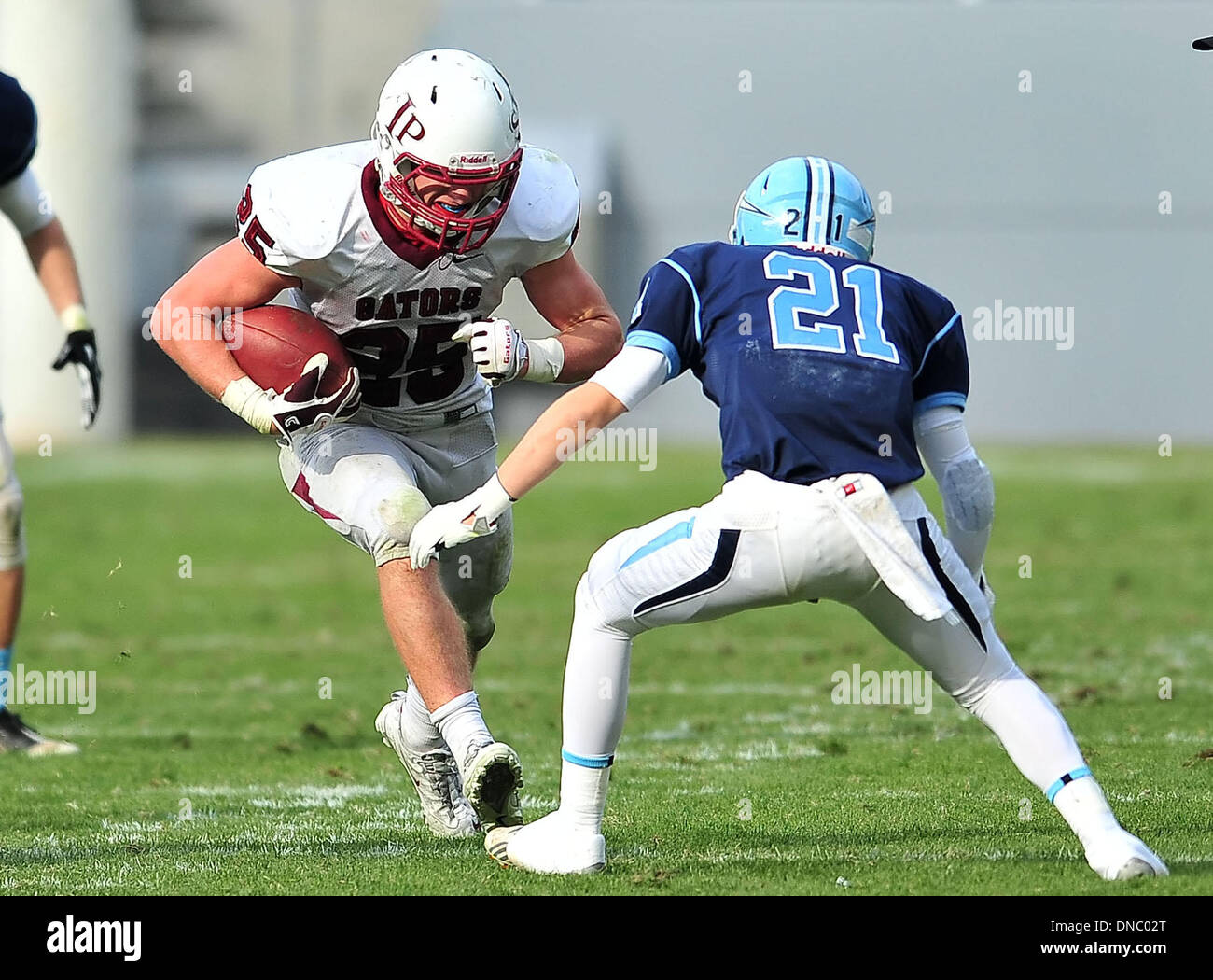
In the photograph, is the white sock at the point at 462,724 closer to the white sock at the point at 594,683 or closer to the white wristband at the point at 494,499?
the white sock at the point at 594,683

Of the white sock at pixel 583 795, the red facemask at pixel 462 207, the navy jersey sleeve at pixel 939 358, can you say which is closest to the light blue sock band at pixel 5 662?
the red facemask at pixel 462 207

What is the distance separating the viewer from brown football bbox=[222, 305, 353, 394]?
3.70m

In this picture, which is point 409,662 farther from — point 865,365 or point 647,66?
point 647,66

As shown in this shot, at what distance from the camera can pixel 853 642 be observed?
23.7 feet

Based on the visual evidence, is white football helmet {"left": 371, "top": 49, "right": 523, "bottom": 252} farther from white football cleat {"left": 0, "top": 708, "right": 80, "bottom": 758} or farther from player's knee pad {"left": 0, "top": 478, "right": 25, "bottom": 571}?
white football cleat {"left": 0, "top": 708, "right": 80, "bottom": 758}

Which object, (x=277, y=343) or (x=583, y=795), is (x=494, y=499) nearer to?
(x=583, y=795)

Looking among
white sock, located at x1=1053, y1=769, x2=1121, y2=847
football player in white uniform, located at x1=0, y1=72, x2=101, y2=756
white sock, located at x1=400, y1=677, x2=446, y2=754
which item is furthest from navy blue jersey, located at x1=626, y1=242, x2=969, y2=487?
football player in white uniform, located at x1=0, y1=72, x2=101, y2=756

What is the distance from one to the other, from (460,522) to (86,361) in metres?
2.42

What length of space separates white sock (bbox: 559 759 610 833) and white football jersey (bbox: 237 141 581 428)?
43.3 inches

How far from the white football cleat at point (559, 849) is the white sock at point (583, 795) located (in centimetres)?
2

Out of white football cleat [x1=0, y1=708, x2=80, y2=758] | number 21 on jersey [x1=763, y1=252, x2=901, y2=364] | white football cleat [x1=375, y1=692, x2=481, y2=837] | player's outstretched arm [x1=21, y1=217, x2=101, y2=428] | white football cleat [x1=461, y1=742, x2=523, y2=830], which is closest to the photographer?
number 21 on jersey [x1=763, y1=252, x2=901, y2=364]

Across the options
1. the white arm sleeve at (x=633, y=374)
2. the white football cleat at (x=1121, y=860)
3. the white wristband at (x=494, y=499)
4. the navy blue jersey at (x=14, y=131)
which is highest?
the navy blue jersey at (x=14, y=131)

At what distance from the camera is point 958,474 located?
10.4 ft

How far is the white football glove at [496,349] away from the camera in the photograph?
344 centimetres
